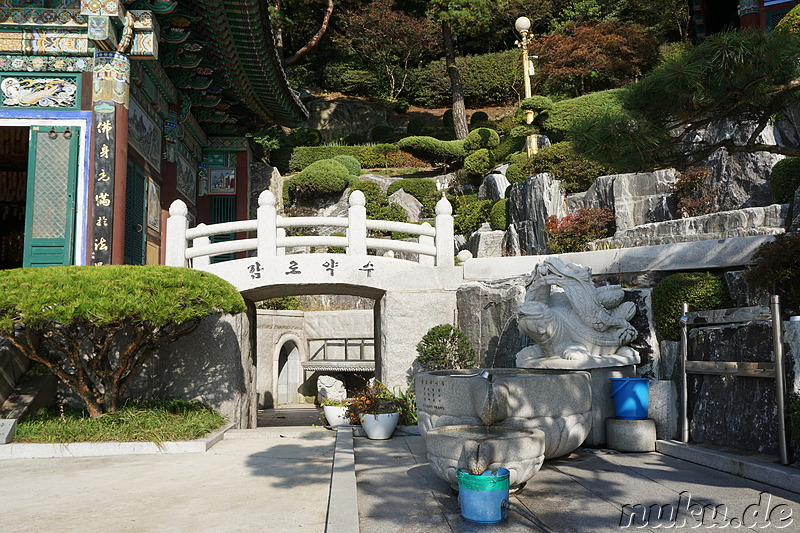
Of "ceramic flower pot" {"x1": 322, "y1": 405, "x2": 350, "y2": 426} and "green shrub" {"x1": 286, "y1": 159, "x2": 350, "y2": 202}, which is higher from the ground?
"green shrub" {"x1": 286, "y1": 159, "x2": 350, "y2": 202}

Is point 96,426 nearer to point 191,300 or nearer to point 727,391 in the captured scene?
point 191,300

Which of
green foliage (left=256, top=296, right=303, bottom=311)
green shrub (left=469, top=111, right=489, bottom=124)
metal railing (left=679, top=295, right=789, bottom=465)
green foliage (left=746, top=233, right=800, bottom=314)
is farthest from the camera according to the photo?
green shrub (left=469, top=111, right=489, bottom=124)

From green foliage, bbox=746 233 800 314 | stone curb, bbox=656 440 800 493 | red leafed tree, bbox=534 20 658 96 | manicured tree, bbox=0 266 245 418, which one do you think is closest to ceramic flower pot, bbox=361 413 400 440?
manicured tree, bbox=0 266 245 418

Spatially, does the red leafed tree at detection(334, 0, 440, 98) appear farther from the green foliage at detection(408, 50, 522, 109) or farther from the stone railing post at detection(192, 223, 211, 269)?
the stone railing post at detection(192, 223, 211, 269)

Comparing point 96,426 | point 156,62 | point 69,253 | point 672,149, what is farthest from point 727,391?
point 156,62

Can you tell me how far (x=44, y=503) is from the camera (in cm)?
479

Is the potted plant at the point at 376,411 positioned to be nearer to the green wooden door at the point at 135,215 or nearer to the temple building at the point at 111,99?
the temple building at the point at 111,99

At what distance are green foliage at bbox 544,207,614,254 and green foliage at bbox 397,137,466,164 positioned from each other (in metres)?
11.6

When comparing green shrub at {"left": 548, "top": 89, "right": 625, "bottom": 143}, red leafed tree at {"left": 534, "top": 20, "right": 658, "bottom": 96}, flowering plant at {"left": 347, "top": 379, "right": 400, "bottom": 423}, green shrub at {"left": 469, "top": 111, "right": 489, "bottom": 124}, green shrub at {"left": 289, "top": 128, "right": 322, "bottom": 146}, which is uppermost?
red leafed tree at {"left": 534, "top": 20, "right": 658, "bottom": 96}

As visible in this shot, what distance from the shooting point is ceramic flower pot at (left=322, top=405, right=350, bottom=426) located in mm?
8867

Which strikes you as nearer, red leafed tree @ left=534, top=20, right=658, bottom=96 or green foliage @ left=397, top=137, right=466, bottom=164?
green foliage @ left=397, top=137, right=466, bottom=164

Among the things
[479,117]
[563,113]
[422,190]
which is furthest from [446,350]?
[479,117]

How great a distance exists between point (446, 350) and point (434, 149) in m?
18.0

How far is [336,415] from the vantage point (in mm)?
8914
